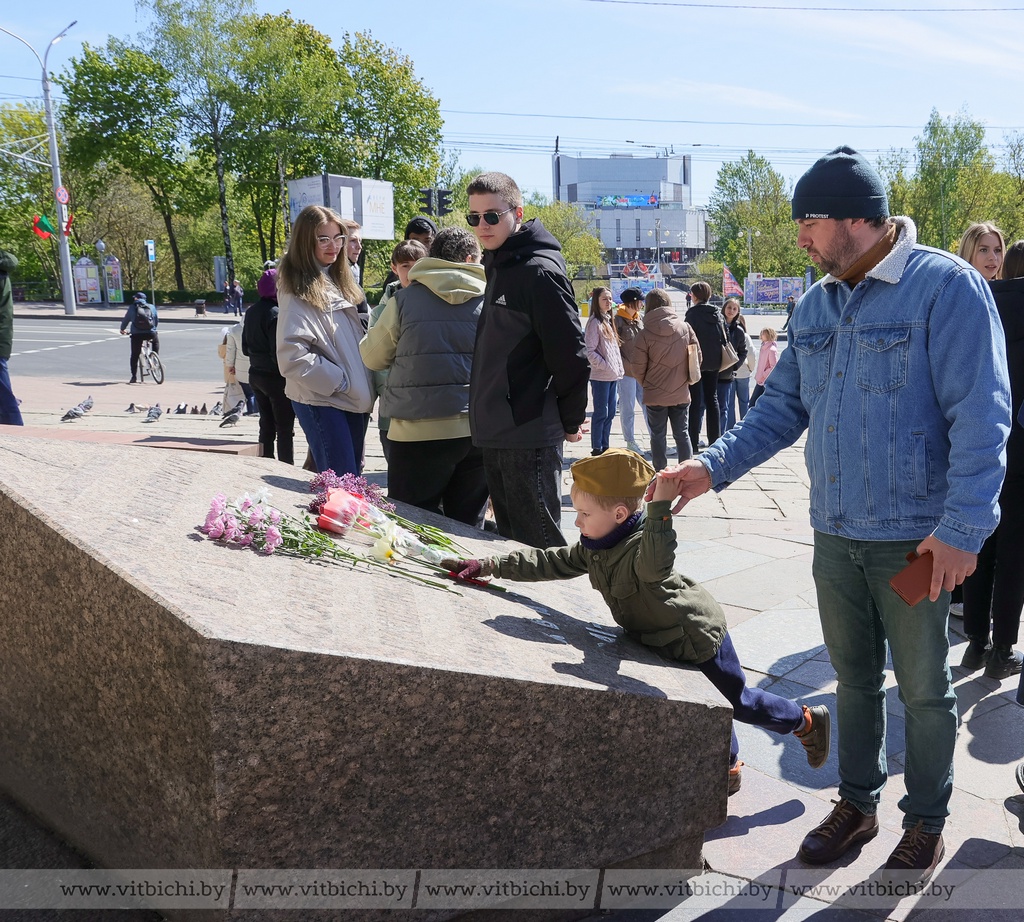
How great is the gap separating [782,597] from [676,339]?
3871 millimetres

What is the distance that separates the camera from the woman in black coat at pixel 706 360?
393 inches

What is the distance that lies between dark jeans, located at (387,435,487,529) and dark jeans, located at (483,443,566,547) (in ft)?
1.49

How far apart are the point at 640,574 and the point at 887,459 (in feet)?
2.23

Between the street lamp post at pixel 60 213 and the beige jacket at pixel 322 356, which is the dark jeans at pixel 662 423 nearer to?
the beige jacket at pixel 322 356

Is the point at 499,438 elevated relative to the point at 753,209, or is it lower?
lower

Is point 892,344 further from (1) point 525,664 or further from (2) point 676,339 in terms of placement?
(2) point 676,339

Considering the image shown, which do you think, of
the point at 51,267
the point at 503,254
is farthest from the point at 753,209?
the point at 503,254

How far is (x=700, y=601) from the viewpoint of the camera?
2748 mm

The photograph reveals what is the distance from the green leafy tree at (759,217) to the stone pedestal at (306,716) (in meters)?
59.1

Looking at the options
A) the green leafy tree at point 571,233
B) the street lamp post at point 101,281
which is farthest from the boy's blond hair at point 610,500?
the green leafy tree at point 571,233

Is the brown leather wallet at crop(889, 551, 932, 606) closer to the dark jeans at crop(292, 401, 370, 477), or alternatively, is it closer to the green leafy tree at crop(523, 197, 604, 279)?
the dark jeans at crop(292, 401, 370, 477)

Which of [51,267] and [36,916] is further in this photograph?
[51,267]

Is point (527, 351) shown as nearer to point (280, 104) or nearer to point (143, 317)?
point (143, 317)

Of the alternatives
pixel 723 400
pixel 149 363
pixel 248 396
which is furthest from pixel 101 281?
pixel 723 400
